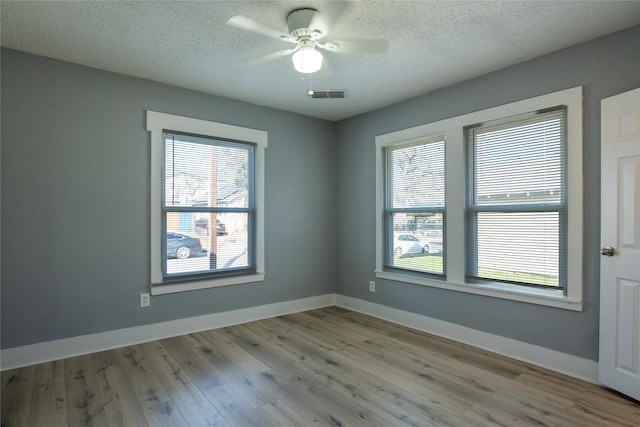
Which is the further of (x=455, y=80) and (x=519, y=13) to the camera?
(x=455, y=80)

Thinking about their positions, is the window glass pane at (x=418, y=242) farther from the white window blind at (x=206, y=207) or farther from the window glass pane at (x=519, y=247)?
the white window blind at (x=206, y=207)

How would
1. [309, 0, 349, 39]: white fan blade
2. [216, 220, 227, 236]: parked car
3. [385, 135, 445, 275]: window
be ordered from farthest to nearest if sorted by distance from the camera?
[216, 220, 227, 236]: parked car, [385, 135, 445, 275]: window, [309, 0, 349, 39]: white fan blade

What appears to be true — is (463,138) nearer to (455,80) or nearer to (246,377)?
(455,80)

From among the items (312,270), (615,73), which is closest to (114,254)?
(312,270)

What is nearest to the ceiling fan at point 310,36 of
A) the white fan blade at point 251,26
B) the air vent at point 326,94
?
the white fan blade at point 251,26

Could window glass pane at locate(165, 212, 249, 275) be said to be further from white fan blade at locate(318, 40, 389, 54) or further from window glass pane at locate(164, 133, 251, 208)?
white fan blade at locate(318, 40, 389, 54)

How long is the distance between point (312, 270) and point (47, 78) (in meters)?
3.43

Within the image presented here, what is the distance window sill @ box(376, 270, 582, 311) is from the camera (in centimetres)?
273

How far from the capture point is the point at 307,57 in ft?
7.60

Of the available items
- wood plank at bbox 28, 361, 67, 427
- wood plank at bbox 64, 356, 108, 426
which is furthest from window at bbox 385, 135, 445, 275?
wood plank at bbox 28, 361, 67, 427

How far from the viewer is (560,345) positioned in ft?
9.07

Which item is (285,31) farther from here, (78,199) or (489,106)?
(78,199)

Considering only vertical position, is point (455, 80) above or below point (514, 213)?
above

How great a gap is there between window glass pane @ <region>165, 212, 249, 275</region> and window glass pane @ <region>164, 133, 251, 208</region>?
16 centimetres
